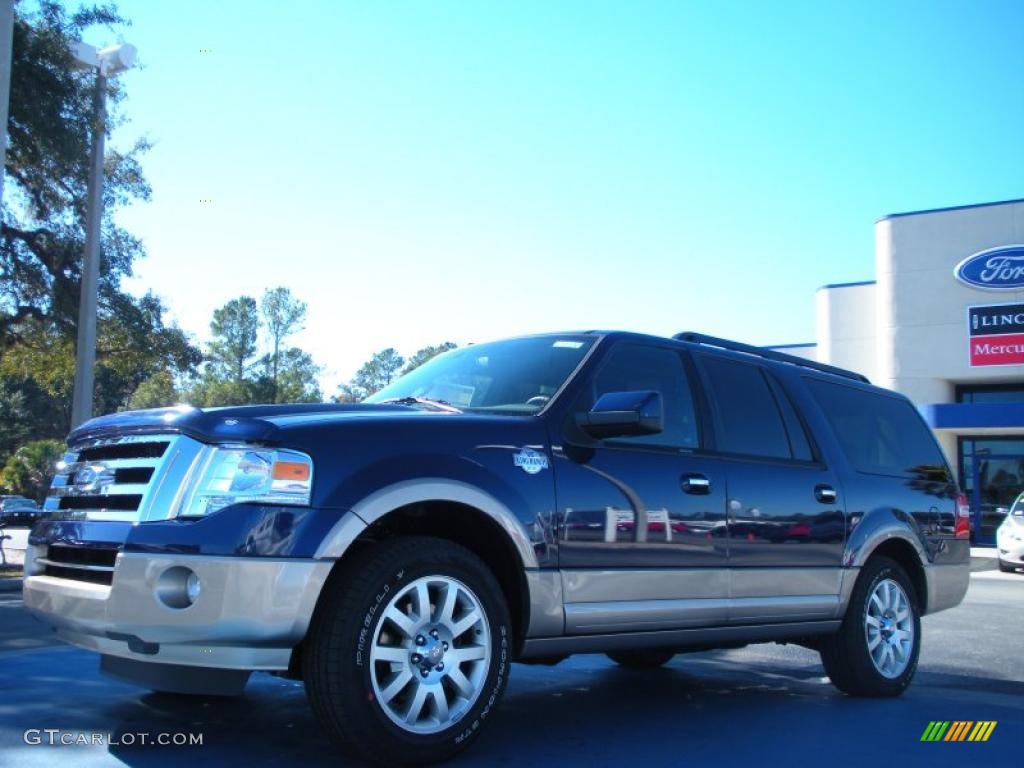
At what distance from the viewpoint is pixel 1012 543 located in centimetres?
1917

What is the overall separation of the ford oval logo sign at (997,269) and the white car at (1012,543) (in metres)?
9.92

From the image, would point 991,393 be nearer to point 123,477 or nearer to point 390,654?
point 390,654

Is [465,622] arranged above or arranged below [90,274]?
below

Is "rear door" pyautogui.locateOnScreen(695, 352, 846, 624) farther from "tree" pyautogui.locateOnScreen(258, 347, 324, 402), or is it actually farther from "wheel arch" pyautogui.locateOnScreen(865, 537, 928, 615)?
"tree" pyautogui.locateOnScreen(258, 347, 324, 402)

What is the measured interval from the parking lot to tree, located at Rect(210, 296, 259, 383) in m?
56.0

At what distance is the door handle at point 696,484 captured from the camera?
16.7 feet

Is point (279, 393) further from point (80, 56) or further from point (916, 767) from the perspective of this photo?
point (916, 767)

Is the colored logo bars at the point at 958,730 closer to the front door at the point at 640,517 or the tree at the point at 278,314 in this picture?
the front door at the point at 640,517

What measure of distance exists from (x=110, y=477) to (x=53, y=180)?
15.3 meters

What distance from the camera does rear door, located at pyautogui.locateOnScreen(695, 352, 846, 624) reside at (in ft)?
17.6

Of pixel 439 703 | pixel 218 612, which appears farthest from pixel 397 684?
pixel 218 612

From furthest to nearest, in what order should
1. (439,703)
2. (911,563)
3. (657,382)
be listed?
(911,563) < (657,382) < (439,703)

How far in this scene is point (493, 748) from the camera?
4398 millimetres

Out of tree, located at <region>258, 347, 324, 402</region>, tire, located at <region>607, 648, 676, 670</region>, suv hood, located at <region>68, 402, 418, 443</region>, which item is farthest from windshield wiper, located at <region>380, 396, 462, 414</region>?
tree, located at <region>258, 347, 324, 402</region>
